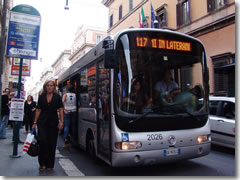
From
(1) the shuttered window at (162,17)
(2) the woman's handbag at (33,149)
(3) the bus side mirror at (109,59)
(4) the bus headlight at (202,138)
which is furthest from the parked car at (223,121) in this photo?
(1) the shuttered window at (162,17)

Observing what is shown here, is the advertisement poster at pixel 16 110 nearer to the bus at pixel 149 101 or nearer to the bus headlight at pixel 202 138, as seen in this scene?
the bus at pixel 149 101

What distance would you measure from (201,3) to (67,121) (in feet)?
46.5

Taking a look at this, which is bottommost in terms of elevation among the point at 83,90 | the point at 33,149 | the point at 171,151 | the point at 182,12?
the point at 33,149

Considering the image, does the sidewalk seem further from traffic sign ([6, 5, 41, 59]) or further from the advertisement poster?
traffic sign ([6, 5, 41, 59])

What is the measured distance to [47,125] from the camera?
5.02 meters

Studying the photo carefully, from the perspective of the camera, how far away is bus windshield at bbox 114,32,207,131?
4.34m

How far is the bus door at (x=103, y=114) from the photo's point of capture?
4.57 metres

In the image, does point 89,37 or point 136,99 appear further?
point 89,37

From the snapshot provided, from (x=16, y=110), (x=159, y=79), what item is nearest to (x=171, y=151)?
(x=159, y=79)

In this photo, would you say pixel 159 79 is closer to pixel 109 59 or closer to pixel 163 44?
pixel 163 44

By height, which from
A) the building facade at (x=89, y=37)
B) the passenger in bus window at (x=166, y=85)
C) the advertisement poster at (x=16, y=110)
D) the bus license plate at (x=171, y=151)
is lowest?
the bus license plate at (x=171, y=151)

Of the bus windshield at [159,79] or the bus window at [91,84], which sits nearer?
the bus windshield at [159,79]

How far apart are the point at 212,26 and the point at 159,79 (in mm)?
13517

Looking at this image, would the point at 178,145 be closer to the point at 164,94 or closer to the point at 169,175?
the point at 169,175
